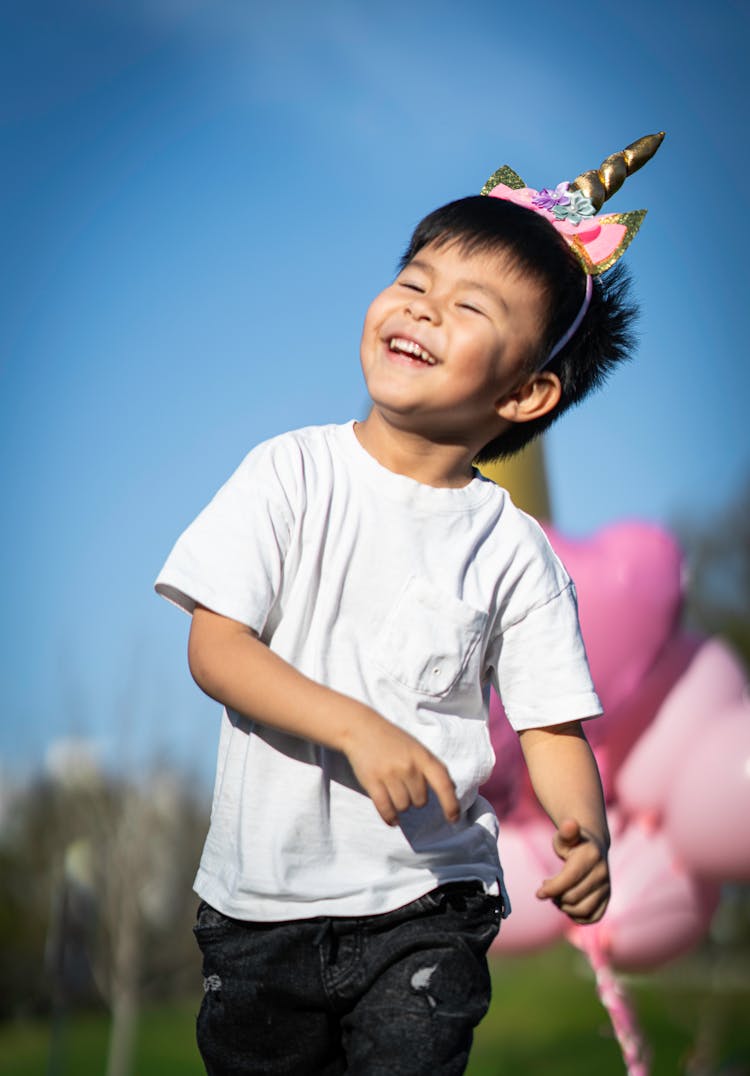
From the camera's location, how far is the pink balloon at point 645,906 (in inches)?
98.3

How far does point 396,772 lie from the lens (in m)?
0.97

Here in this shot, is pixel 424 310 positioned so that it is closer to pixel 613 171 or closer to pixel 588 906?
pixel 613 171

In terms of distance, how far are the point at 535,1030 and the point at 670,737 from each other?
528 cm

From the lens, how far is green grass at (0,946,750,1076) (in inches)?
219

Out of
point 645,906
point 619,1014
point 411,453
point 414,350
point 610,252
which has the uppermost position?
point 610,252

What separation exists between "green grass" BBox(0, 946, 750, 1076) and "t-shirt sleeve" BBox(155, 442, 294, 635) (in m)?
4.16

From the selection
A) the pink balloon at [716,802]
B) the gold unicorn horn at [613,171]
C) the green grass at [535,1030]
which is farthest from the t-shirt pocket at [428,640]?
the green grass at [535,1030]

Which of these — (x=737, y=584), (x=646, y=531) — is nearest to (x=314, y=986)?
(x=646, y=531)

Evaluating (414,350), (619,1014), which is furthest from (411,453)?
(619,1014)

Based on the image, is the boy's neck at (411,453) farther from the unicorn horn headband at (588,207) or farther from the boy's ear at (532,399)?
the unicorn horn headband at (588,207)

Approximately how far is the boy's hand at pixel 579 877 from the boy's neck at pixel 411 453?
40cm

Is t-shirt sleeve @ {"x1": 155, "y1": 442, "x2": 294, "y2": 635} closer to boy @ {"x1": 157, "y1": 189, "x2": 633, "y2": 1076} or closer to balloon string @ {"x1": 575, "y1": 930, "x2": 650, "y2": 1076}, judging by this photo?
boy @ {"x1": 157, "y1": 189, "x2": 633, "y2": 1076}

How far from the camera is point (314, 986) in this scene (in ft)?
3.70

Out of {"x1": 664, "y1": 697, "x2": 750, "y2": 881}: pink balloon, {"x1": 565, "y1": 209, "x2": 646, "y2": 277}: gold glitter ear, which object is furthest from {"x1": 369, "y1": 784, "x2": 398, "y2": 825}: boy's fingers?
{"x1": 664, "y1": 697, "x2": 750, "y2": 881}: pink balloon
